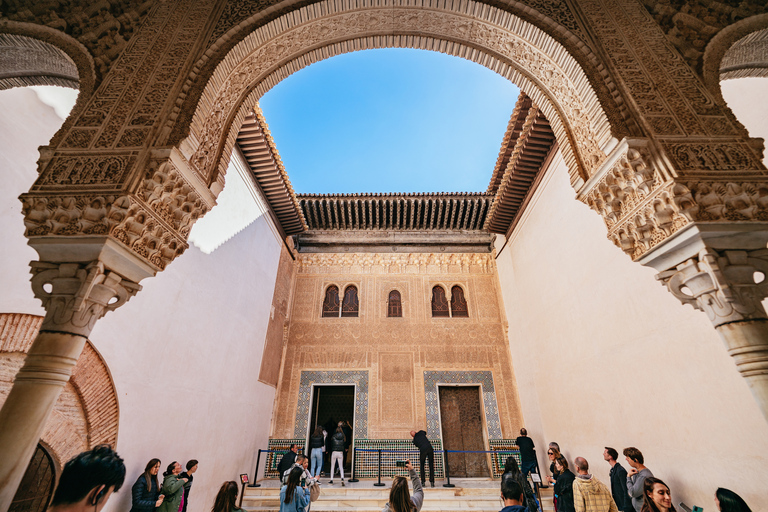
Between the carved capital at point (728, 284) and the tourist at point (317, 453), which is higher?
the carved capital at point (728, 284)

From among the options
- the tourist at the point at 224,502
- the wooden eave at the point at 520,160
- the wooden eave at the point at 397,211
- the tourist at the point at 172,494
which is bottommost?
the tourist at the point at 172,494

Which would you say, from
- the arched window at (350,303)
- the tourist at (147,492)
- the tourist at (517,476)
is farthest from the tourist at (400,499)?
the arched window at (350,303)

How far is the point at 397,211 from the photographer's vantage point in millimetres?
8367

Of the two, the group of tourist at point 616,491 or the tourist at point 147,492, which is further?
the tourist at point 147,492

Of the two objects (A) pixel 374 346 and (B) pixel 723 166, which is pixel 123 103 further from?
(A) pixel 374 346

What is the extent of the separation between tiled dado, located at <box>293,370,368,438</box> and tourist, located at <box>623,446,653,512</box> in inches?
193

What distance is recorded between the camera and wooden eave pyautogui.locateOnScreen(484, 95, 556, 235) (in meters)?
5.58

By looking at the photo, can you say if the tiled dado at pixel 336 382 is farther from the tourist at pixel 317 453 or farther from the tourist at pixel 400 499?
the tourist at pixel 400 499

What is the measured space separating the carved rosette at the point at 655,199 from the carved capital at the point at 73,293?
2948 mm

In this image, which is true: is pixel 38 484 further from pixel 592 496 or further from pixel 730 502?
pixel 730 502

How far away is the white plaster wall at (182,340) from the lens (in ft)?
9.11

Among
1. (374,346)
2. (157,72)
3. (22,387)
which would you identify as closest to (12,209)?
(157,72)

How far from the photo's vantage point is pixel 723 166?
6.46 feet

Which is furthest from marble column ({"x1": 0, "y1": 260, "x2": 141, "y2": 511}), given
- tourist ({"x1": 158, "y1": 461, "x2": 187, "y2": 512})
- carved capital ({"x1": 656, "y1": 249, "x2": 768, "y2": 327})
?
carved capital ({"x1": 656, "y1": 249, "x2": 768, "y2": 327})
